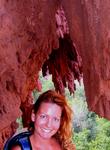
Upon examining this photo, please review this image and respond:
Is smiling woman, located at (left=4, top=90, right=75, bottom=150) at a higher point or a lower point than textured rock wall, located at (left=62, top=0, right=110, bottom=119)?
lower

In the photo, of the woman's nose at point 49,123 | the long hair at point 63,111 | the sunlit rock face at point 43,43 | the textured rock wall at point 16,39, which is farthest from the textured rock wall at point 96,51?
the textured rock wall at point 16,39

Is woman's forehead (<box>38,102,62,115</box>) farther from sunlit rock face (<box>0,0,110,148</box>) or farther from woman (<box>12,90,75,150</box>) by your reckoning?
sunlit rock face (<box>0,0,110,148</box>)

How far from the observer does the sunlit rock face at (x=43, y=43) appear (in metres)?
2.34

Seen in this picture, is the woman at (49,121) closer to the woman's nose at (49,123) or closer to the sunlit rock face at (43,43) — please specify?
the woman's nose at (49,123)

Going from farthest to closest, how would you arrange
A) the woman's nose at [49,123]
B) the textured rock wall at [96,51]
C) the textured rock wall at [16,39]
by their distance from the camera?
the textured rock wall at [16,39] < the textured rock wall at [96,51] < the woman's nose at [49,123]

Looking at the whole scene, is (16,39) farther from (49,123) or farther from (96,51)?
(49,123)


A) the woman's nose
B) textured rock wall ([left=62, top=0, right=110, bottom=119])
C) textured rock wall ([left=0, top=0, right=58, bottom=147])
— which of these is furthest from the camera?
textured rock wall ([left=0, top=0, right=58, bottom=147])

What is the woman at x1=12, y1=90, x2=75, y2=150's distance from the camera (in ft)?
6.95

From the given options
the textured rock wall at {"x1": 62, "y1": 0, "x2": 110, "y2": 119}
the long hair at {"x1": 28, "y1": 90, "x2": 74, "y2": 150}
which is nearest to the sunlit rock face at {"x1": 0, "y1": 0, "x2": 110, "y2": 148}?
the textured rock wall at {"x1": 62, "y1": 0, "x2": 110, "y2": 119}

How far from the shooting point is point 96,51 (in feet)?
7.80

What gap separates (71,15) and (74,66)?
2.37 meters

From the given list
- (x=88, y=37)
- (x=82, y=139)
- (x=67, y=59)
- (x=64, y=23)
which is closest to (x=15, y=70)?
(x=88, y=37)

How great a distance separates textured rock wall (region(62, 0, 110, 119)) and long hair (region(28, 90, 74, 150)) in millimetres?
250

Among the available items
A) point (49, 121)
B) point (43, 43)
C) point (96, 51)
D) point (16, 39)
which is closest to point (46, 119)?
point (49, 121)
